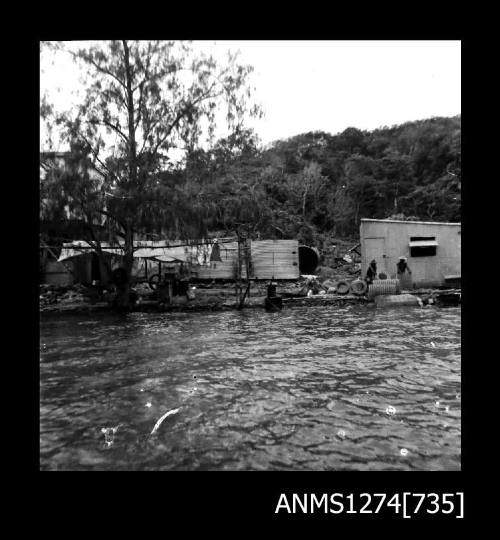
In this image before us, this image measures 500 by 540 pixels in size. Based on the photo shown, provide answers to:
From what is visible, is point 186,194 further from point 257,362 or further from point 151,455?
point 151,455

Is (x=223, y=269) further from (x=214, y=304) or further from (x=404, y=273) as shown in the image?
(x=404, y=273)

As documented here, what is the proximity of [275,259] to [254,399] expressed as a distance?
59.5 feet

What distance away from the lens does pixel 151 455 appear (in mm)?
4672

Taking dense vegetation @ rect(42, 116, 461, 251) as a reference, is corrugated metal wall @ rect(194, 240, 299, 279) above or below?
below

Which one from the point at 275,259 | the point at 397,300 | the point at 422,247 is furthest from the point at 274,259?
the point at 397,300

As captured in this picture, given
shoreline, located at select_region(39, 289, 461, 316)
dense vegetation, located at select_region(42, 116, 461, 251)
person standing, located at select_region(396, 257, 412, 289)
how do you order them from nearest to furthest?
shoreline, located at select_region(39, 289, 461, 316) < person standing, located at select_region(396, 257, 412, 289) < dense vegetation, located at select_region(42, 116, 461, 251)

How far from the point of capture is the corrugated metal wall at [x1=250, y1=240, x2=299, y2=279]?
80.1 feet

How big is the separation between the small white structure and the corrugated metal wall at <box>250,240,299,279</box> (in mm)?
4546

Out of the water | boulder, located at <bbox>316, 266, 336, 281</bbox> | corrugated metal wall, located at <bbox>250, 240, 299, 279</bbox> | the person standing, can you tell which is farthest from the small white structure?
the water

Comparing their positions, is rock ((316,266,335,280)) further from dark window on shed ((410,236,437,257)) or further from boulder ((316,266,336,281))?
dark window on shed ((410,236,437,257))

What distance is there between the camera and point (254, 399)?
6.55 meters
